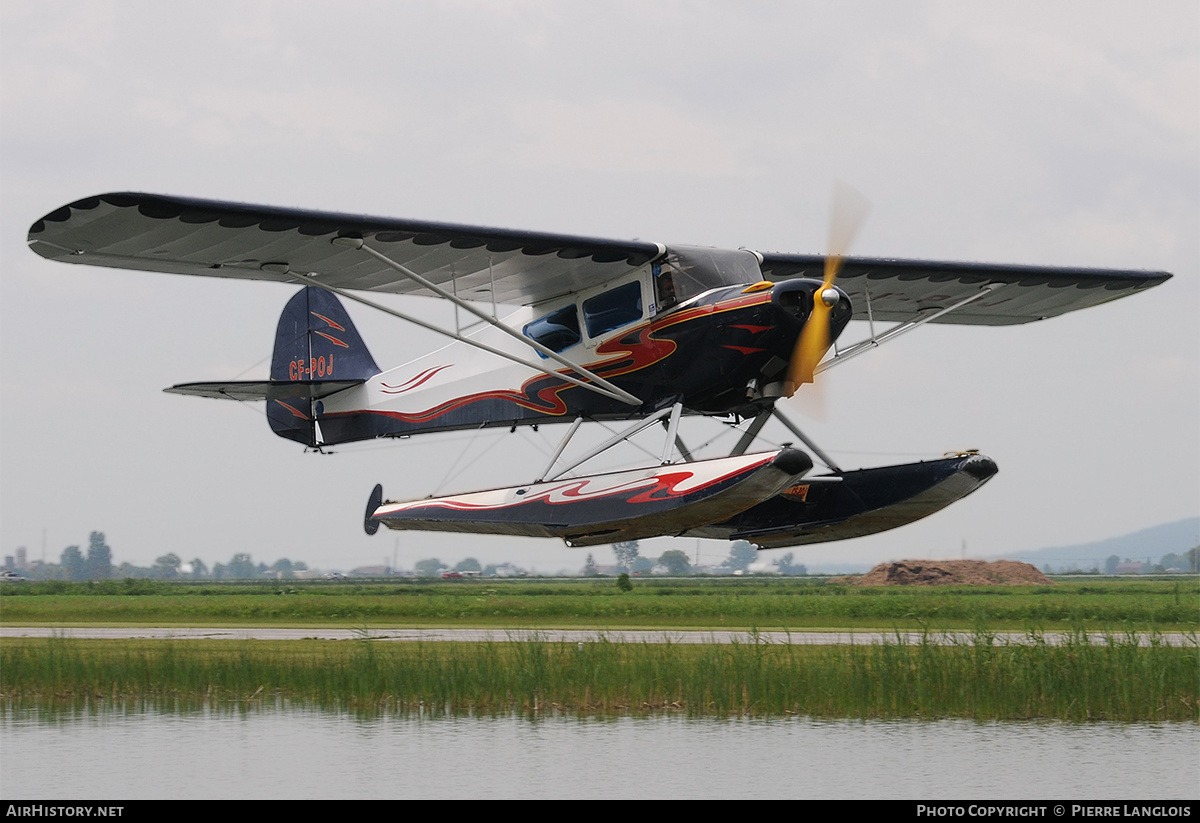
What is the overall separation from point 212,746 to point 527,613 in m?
17.6

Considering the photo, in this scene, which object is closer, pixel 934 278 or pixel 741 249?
pixel 741 249

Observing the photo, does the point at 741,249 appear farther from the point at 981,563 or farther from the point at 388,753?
the point at 981,563

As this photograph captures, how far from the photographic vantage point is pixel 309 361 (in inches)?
850

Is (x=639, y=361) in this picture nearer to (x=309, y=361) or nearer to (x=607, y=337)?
(x=607, y=337)

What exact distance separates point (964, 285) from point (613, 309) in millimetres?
5970

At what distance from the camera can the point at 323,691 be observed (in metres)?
15.4

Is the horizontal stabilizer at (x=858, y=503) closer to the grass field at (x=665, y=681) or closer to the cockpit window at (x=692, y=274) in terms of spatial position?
the grass field at (x=665, y=681)

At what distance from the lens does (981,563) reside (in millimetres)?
64125

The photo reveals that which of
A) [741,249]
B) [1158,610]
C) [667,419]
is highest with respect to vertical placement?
[741,249]

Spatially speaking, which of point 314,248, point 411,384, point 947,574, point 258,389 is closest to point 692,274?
point 314,248
